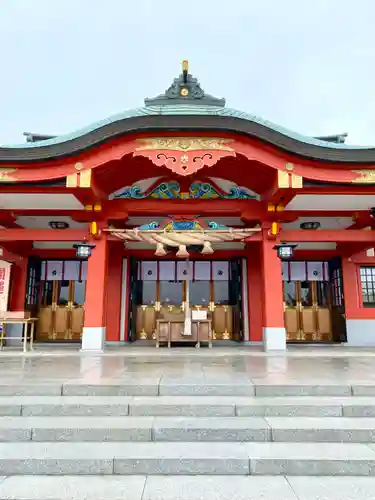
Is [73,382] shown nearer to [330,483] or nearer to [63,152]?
[330,483]

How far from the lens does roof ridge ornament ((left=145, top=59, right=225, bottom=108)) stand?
10.0 m

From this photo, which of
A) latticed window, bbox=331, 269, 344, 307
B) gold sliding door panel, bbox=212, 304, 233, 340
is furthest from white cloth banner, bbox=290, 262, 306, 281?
gold sliding door panel, bbox=212, 304, 233, 340

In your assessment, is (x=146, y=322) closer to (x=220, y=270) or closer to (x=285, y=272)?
(x=220, y=270)

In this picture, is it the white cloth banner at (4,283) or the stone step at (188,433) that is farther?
the white cloth banner at (4,283)

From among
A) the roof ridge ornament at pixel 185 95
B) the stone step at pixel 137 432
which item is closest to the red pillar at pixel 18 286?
the roof ridge ornament at pixel 185 95

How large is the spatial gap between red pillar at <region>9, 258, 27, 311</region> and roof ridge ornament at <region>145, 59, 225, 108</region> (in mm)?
6669

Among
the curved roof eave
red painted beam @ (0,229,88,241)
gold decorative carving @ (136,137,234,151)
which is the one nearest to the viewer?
the curved roof eave

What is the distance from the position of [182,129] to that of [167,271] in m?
5.55

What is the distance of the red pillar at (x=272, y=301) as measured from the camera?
882cm

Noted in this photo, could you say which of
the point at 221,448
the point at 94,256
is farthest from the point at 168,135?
the point at 221,448

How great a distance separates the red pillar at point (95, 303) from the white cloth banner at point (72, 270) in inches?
141

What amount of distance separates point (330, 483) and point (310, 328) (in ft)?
32.9

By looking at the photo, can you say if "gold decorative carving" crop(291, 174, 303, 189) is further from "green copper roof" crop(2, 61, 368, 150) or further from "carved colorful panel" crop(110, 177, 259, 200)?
"carved colorful panel" crop(110, 177, 259, 200)

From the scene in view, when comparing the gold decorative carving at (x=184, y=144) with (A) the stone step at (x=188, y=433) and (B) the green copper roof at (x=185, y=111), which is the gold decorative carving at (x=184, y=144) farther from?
(A) the stone step at (x=188, y=433)
